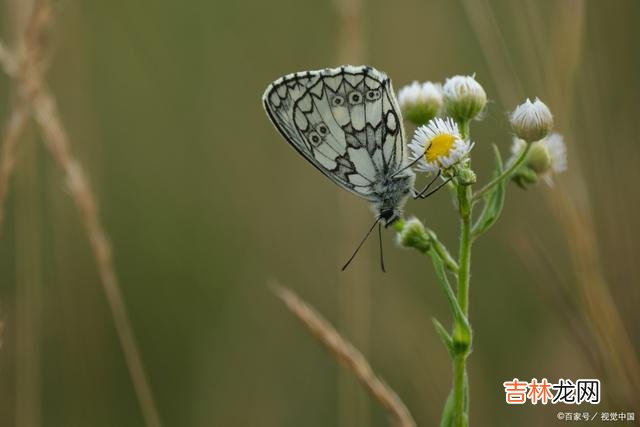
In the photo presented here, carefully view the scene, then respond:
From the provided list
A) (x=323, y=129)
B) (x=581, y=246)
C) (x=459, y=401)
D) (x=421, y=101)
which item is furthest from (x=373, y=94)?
(x=459, y=401)

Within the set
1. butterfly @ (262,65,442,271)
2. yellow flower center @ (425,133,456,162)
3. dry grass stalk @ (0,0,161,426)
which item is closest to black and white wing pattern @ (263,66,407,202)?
butterfly @ (262,65,442,271)

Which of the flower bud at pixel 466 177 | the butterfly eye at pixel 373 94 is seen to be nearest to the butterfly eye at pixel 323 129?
the butterfly eye at pixel 373 94

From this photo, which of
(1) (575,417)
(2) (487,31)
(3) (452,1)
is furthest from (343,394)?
(3) (452,1)

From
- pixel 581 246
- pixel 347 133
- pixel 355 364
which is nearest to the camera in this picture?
pixel 355 364

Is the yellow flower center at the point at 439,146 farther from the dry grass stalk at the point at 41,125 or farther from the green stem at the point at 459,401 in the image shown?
the dry grass stalk at the point at 41,125

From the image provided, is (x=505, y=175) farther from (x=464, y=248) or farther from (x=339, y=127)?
(x=339, y=127)

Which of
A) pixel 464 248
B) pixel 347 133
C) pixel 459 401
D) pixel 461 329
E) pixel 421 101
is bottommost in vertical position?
pixel 459 401

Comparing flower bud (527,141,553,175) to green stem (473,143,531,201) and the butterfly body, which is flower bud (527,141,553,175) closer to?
green stem (473,143,531,201)
